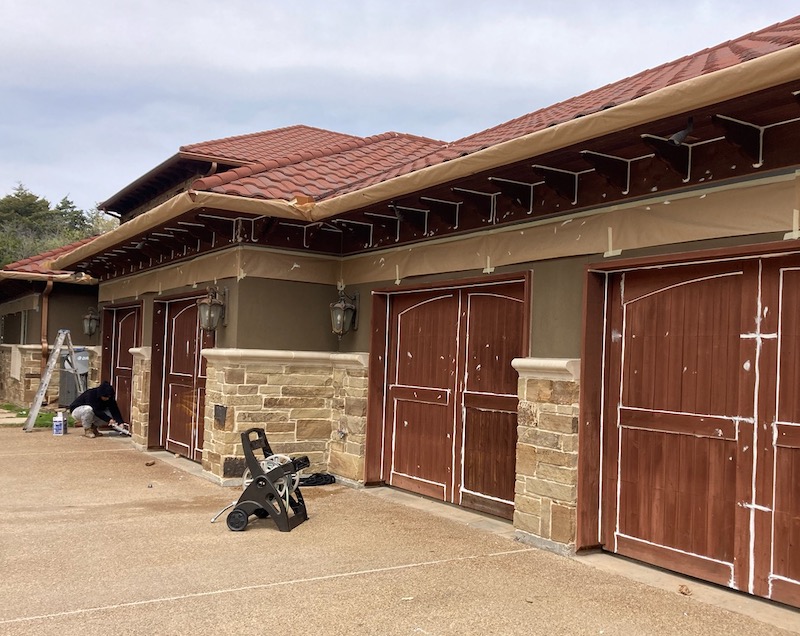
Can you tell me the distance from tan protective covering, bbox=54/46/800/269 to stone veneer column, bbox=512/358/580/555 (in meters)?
1.59

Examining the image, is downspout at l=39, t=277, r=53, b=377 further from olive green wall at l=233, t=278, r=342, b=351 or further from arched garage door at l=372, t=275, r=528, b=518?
arched garage door at l=372, t=275, r=528, b=518

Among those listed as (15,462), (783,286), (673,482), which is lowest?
(15,462)

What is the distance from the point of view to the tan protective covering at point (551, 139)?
139 inches

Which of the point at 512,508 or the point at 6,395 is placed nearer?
the point at 512,508

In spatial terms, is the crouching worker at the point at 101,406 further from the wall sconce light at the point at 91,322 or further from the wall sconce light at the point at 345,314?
the wall sconce light at the point at 345,314

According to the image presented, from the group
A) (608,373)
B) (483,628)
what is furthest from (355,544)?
(608,373)

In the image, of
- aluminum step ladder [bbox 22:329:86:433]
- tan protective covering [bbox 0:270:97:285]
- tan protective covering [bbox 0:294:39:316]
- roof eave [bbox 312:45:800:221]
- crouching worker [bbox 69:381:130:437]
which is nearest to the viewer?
roof eave [bbox 312:45:800:221]

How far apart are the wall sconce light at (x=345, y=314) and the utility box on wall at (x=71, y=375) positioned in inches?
307

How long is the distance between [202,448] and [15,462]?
7.39 ft

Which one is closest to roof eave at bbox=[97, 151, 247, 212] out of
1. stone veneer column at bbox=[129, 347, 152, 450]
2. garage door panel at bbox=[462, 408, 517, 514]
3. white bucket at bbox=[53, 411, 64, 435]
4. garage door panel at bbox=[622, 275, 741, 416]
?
stone veneer column at bbox=[129, 347, 152, 450]

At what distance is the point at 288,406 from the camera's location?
8133mm

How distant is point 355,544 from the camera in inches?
220

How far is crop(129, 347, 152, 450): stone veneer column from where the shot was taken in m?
10.5

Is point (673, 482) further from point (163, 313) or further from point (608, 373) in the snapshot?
point (163, 313)
